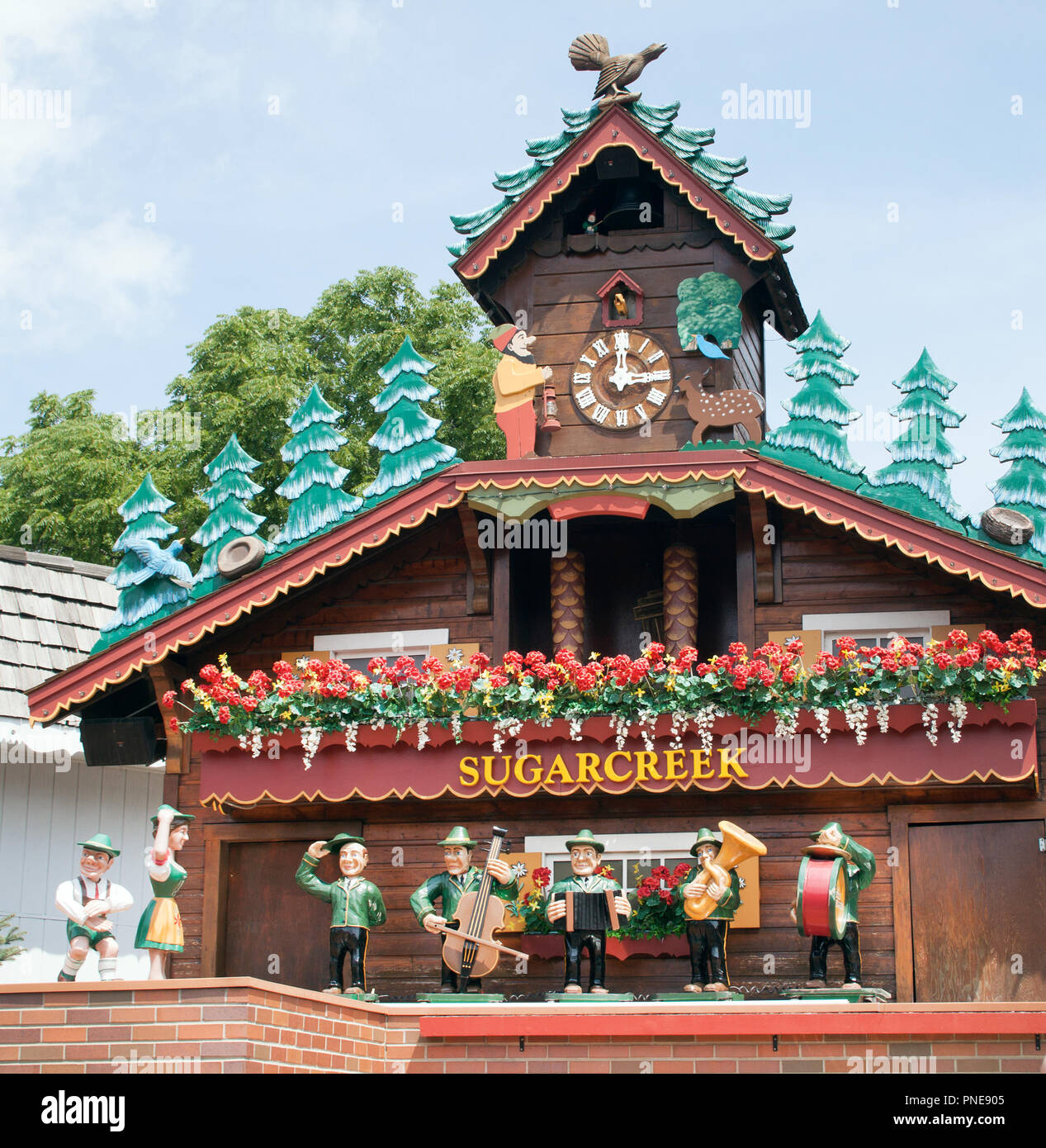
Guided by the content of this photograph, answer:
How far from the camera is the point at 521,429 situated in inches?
614

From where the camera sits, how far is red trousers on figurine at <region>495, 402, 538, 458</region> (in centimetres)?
1553

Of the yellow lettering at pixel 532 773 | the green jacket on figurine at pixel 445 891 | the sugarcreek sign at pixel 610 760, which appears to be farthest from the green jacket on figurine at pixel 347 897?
the yellow lettering at pixel 532 773

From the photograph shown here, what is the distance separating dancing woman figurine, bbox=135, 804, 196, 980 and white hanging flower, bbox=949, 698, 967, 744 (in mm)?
6056

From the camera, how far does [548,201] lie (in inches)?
628

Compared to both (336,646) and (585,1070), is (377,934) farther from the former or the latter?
(585,1070)

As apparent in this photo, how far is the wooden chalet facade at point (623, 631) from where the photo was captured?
46.2 feet

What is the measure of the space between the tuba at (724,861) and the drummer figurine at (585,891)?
20.8 inches

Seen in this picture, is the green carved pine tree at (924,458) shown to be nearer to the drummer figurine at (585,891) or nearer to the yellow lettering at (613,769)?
the yellow lettering at (613,769)

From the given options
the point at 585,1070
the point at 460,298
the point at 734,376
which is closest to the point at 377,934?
the point at 585,1070

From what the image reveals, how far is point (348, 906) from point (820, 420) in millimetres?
5862

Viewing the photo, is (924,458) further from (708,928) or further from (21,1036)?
(21,1036)
